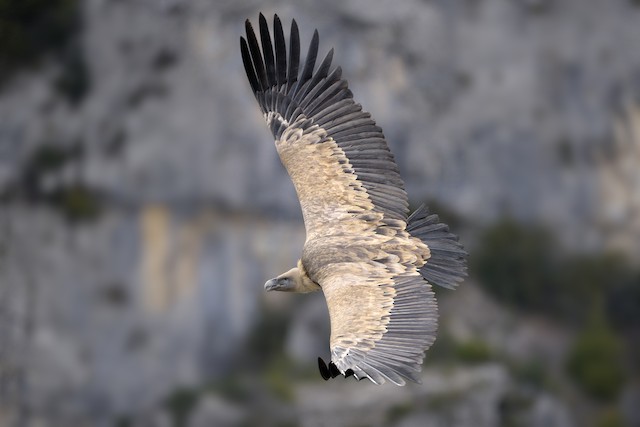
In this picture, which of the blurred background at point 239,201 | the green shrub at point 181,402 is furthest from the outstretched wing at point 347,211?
the green shrub at point 181,402

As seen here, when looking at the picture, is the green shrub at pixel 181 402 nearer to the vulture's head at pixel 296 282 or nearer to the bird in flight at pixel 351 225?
the bird in flight at pixel 351 225

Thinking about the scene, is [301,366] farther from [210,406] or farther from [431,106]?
[431,106]

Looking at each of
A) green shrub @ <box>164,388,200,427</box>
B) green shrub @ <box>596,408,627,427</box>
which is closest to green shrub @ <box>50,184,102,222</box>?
green shrub @ <box>164,388,200,427</box>

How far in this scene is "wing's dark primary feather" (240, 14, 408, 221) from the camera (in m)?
11.1

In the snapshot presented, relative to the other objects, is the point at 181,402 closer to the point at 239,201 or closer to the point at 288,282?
the point at 239,201

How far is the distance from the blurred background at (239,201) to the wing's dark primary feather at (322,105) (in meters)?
20.0

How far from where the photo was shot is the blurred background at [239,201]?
107ft

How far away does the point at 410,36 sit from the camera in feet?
111

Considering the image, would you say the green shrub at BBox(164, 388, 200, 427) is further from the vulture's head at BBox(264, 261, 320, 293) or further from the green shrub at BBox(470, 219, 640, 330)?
the vulture's head at BBox(264, 261, 320, 293)

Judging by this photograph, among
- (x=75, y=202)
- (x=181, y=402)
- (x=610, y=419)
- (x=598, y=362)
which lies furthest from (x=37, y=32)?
(x=610, y=419)

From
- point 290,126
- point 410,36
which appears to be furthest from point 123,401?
point 290,126

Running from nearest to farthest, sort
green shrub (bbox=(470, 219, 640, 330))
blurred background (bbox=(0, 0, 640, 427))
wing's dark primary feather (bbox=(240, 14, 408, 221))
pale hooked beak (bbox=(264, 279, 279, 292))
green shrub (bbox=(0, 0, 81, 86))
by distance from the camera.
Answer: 1. wing's dark primary feather (bbox=(240, 14, 408, 221))
2. pale hooked beak (bbox=(264, 279, 279, 292))
3. green shrub (bbox=(0, 0, 81, 86))
4. blurred background (bbox=(0, 0, 640, 427))
5. green shrub (bbox=(470, 219, 640, 330))

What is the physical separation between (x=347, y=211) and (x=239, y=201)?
22.6 meters

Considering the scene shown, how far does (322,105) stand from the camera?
11.4 metres
